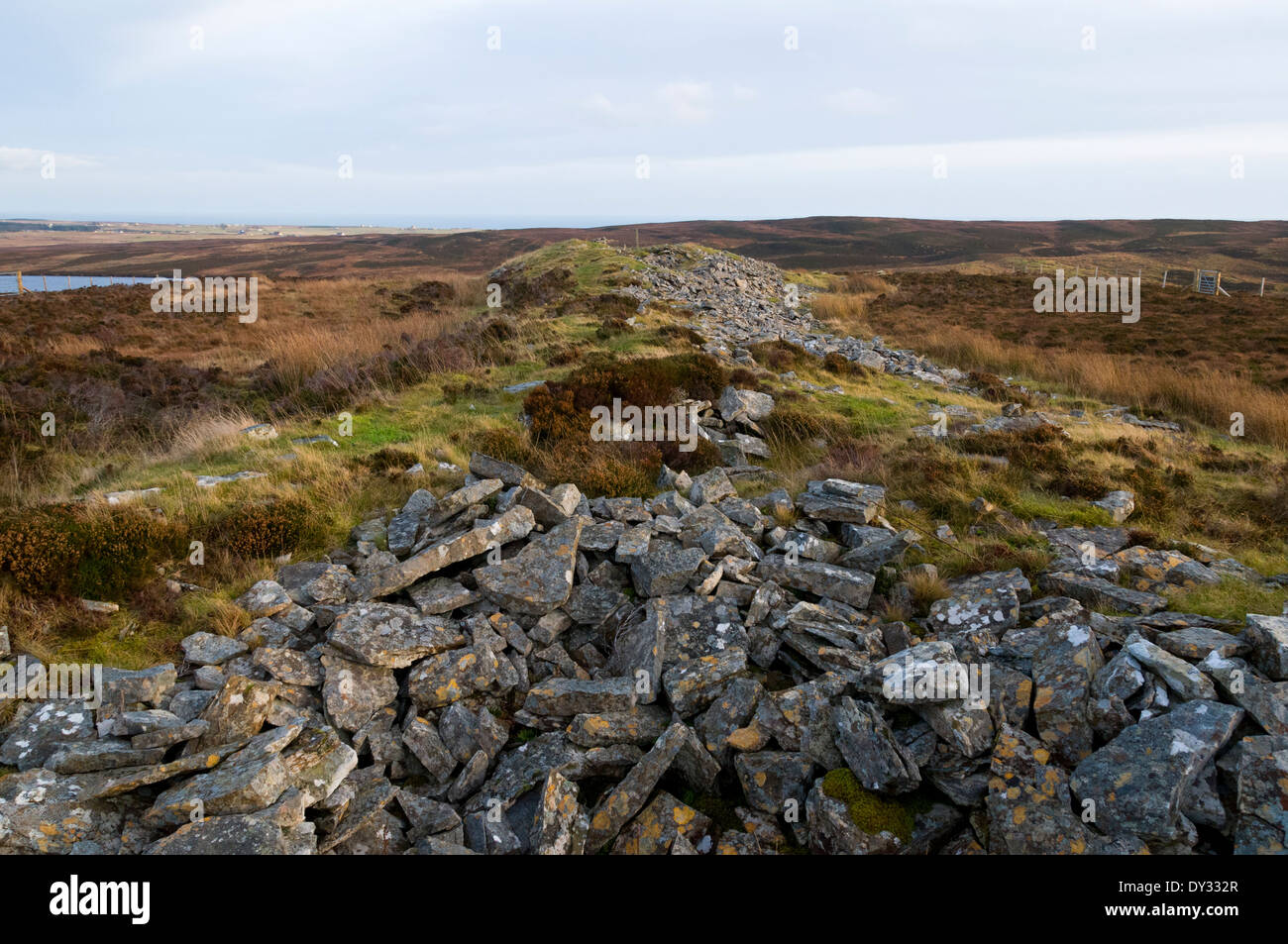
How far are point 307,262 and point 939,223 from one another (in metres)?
88.7

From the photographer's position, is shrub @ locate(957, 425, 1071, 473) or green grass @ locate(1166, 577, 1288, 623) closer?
green grass @ locate(1166, 577, 1288, 623)

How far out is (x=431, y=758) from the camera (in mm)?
5328

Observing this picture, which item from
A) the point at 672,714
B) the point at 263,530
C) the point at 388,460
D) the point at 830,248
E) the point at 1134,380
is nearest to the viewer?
the point at 672,714

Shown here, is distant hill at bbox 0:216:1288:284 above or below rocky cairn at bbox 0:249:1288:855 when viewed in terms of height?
above

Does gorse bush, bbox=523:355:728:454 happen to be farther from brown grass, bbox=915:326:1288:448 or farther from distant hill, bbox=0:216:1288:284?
distant hill, bbox=0:216:1288:284

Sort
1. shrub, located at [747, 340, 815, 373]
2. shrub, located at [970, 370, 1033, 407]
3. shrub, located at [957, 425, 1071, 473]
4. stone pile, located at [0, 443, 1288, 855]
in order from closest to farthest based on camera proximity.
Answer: stone pile, located at [0, 443, 1288, 855] → shrub, located at [957, 425, 1071, 473] → shrub, located at [970, 370, 1033, 407] → shrub, located at [747, 340, 815, 373]

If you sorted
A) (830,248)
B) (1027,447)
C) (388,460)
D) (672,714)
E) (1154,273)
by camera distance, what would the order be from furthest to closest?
(830,248), (1154,273), (1027,447), (388,460), (672,714)

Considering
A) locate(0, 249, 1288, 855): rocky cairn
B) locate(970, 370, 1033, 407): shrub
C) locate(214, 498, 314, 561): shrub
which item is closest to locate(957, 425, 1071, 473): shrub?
locate(0, 249, 1288, 855): rocky cairn

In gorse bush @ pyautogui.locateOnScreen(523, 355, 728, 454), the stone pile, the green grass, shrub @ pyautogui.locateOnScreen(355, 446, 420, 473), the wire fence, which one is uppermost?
the wire fence

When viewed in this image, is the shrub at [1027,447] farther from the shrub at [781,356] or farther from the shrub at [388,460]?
the shrub at [388,460]

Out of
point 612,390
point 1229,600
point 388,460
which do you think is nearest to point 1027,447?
point 1229,600

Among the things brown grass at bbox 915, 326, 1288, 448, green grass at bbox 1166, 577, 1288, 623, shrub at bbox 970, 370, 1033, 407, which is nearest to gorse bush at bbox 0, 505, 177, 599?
green grass at bbox 1166, 577, 1288, 623

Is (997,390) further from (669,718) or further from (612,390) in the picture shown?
(669,718)

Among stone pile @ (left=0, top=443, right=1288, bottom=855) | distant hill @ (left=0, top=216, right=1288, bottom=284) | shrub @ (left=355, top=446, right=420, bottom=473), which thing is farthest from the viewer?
distant hill @ (left=0, top=216, right=1288, bottom=284)
